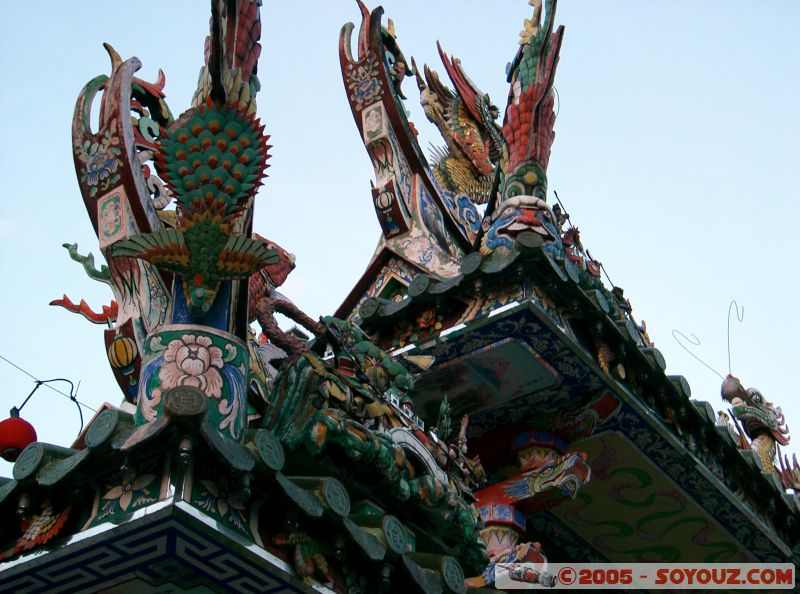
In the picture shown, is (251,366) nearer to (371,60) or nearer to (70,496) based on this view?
(70,496)

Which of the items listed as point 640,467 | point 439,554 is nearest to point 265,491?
point 439,554

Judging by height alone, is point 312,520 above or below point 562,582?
below

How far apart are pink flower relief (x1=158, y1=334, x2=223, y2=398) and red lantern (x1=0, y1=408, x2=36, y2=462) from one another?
2.97 ft

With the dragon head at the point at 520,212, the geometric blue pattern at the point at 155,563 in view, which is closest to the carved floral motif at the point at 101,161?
the geometric blue pattern at the point at 155,563

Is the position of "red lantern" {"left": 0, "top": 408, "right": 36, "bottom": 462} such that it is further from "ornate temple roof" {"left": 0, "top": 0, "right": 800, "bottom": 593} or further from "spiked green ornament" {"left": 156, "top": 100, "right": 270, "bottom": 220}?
"spiked green ornament" {"left": 156, "top": 100, "right": 270, "bottom": 220}

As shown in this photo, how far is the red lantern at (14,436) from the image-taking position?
729 cm

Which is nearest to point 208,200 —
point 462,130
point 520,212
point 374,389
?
point 374,389

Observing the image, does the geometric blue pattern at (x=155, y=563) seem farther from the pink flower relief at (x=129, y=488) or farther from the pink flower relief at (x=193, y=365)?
the pink flower relief at (x=193, y=365)

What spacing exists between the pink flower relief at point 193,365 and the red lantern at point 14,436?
90cm

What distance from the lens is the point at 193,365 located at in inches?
277

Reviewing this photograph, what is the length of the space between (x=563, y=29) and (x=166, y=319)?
5.54 meters

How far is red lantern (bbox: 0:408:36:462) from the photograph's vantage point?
7.29 metres

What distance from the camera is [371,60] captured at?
12672mm

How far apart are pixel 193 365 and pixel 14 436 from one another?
106cm
